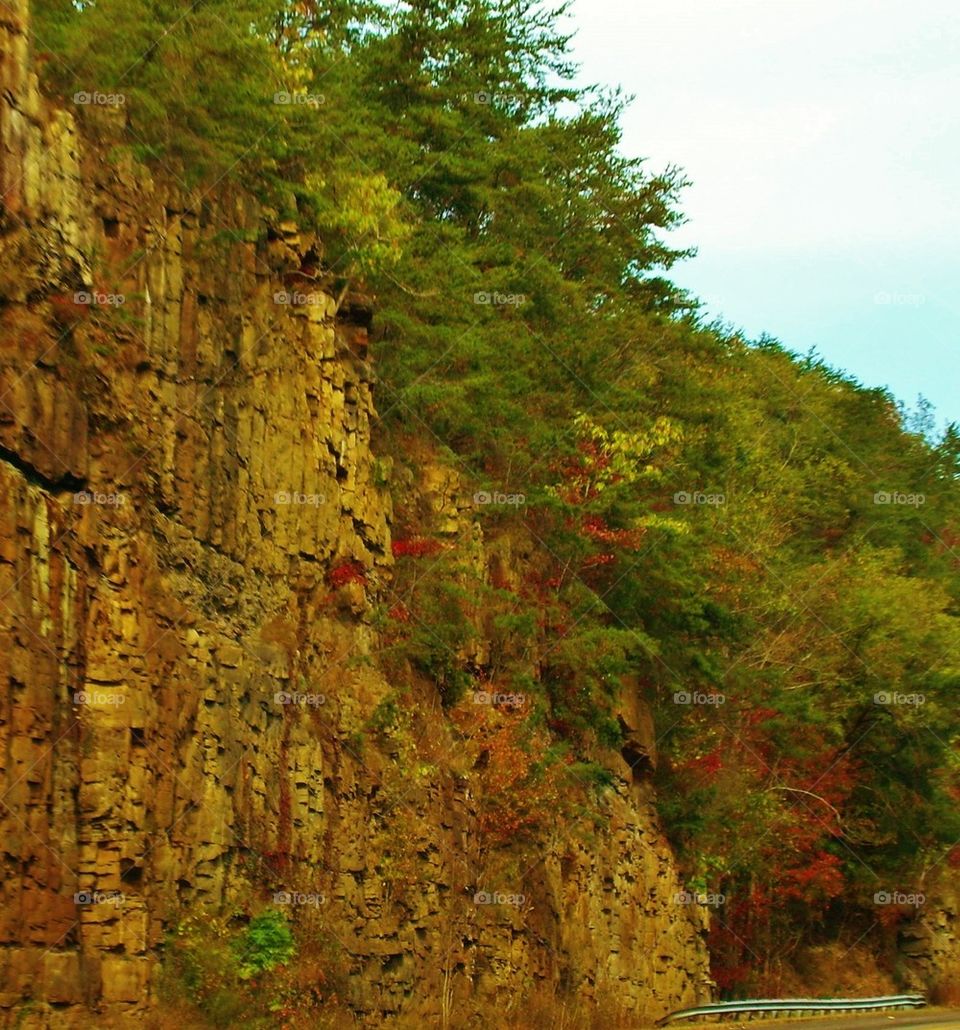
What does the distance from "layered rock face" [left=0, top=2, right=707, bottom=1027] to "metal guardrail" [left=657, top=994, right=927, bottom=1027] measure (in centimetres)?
203

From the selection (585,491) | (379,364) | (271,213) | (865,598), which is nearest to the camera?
(271,213)

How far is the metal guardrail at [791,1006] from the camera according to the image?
982 inches

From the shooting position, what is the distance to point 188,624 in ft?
58.1

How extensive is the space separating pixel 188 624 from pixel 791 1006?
15.3 metres

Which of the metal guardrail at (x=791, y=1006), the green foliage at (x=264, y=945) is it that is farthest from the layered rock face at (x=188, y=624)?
the metal guardrail at (x=791, y=1006)

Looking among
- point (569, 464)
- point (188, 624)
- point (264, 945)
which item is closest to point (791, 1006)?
point (569, 464)

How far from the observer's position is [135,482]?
1731cm

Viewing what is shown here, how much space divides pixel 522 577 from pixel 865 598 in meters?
13.4

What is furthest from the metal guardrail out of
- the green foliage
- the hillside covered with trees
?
the green foliage

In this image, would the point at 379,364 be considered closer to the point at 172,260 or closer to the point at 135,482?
the point at 172,260

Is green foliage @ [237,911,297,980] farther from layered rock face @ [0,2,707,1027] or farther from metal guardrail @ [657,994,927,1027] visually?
metal guardrail @ [657,994,927,1027]

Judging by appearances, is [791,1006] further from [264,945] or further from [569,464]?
[264,945]

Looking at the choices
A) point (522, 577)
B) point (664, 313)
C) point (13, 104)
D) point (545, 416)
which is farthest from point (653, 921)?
point (13, 104)

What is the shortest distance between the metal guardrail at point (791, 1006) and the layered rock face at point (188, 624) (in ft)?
6.64
